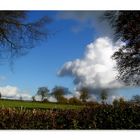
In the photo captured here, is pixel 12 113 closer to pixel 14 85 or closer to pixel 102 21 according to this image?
pixel 14 85

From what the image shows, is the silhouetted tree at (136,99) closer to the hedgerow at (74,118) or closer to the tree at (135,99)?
the tree at (135,99)

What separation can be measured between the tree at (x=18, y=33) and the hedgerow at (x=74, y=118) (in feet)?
3.26

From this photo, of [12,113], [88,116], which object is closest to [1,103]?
[12,113]

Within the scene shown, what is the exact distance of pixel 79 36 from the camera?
19.0m

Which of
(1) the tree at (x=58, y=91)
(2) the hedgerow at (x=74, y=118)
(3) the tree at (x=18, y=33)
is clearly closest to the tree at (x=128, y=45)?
(2) the hedgerow at (x=74, y=118)

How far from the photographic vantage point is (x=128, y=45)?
1922cm

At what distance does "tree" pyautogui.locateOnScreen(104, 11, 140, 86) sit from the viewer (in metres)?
19.1

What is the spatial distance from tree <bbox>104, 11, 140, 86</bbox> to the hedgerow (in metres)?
0.52

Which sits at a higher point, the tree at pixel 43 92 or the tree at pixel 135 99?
the tree at pixel 43 92

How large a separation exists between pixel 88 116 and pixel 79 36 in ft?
4.36

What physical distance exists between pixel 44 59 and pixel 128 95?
4.93 feet

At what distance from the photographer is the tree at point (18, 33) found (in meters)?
19.0

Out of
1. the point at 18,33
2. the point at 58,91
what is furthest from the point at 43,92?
the point at 18,33
